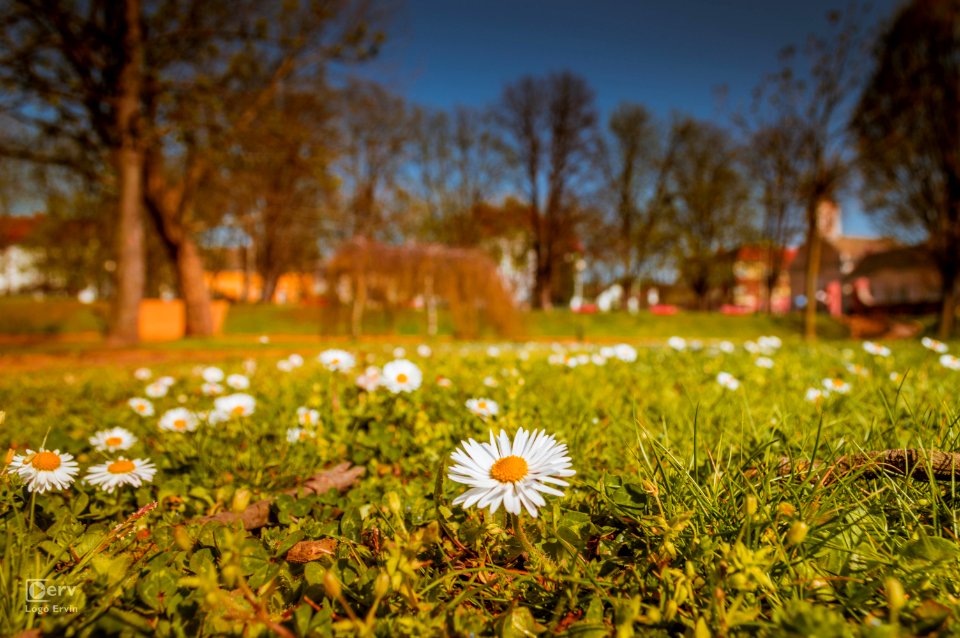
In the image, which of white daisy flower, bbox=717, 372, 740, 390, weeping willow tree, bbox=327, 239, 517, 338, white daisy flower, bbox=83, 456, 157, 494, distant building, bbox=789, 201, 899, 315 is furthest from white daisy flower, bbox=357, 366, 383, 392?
distant building, bbox=789, 201, 899, 315

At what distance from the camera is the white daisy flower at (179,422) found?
2039mm

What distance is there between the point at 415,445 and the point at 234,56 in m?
11.3

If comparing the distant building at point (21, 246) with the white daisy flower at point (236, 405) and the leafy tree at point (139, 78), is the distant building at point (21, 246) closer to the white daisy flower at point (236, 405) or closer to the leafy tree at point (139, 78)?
the leafy tree at point (139, 78)

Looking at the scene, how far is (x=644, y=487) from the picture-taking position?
1.22 m

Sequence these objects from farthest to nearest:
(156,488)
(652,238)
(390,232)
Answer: (652,238) < (390,232) < (156,488)

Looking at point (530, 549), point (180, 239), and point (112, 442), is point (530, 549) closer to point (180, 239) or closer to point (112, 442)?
point (112, 442)

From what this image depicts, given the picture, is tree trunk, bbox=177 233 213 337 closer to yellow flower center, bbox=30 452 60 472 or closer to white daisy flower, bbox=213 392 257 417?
white daisy flower, bbox=213 392 257 417

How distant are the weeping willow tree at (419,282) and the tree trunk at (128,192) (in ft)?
17.0

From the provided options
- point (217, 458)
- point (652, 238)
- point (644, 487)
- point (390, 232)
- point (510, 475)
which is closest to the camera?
point (510, 475)

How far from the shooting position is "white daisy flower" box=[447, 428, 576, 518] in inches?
35.4

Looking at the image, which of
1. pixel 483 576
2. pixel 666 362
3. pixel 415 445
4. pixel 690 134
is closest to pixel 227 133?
pixel 666 362

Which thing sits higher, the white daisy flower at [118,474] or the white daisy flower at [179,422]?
the white daisy flower at [118,474]

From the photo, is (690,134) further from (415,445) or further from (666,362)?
(415,445)

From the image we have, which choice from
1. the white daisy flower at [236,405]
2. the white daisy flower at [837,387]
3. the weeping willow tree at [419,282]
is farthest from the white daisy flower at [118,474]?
the weeping willow tree at [419,282]
